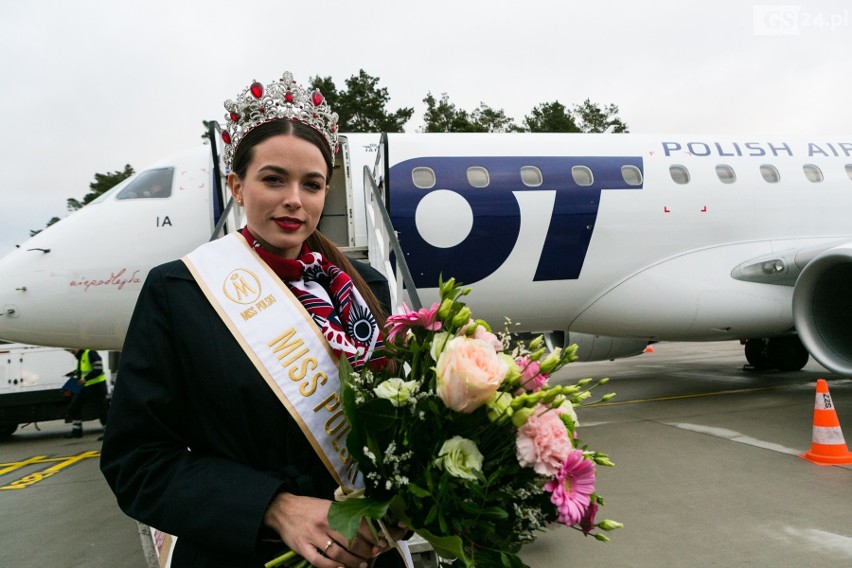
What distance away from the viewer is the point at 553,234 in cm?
659

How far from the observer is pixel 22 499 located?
214 inches

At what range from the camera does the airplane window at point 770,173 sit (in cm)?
754

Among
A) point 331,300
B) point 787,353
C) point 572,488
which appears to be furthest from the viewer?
point 787,353

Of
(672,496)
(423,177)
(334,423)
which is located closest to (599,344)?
(423,177)

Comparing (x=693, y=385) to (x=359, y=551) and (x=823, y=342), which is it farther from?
(x=359, y=551)

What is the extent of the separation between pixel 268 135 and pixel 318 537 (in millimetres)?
855

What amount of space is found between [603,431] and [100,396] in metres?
7.10

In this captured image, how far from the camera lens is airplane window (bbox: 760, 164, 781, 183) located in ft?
24.7

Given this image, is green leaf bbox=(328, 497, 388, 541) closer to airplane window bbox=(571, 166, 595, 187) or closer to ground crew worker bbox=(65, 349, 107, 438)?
airplane window bbox=(571, 166, 595, 187)

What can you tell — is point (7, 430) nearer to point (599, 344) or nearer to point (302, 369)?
point (599, 344)

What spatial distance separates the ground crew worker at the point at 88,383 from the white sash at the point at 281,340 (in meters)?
8.17

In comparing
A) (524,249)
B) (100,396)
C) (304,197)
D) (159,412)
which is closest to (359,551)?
(159,412)

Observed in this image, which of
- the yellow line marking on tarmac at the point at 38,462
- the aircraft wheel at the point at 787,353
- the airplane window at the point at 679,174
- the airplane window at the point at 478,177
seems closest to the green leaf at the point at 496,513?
the airplane window at the point at 478,177

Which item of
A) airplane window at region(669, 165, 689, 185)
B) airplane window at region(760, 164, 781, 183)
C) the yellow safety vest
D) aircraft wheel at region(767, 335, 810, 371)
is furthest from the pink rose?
aircraft wheel at region(767, 335, 810, 371)
